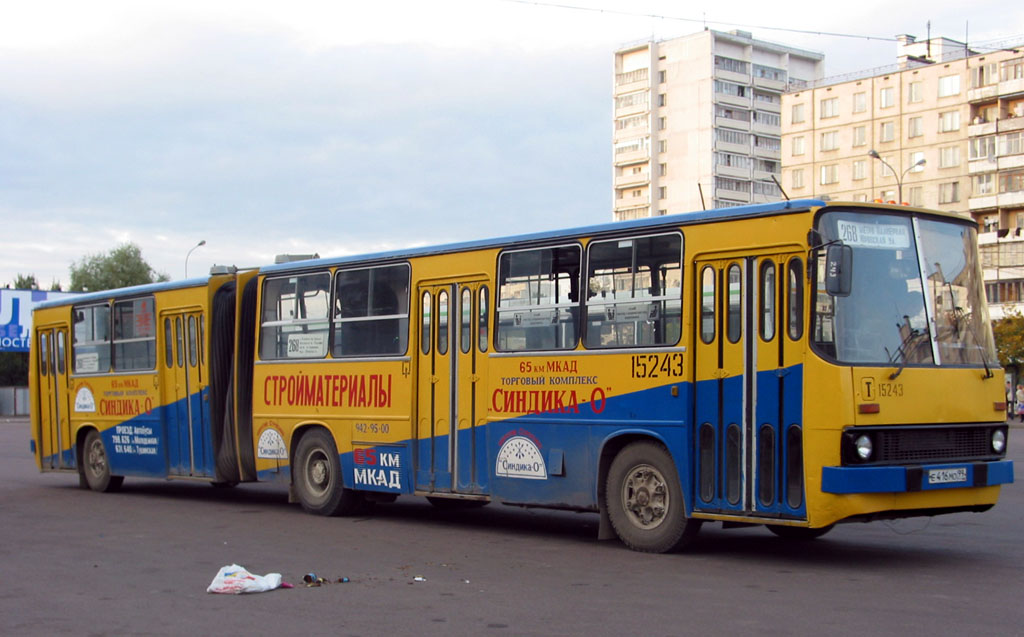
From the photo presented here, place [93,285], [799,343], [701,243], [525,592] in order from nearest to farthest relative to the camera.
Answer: [525,592], [799,343], [701,243], [93,285]

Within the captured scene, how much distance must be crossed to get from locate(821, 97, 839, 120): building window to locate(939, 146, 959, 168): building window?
8586 mm

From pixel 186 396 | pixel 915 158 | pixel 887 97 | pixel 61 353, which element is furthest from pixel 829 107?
pixel 186 396

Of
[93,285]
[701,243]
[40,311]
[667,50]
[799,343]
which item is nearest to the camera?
[799,343]

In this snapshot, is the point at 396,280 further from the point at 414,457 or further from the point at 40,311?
the point at 40,311

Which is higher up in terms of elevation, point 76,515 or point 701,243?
point 701,243

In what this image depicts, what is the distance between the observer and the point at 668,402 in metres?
11.3

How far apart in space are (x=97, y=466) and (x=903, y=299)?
1367cm

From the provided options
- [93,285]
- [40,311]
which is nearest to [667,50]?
[93,285]

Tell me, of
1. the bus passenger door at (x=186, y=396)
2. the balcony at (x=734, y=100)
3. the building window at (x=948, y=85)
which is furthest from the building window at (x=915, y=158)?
the bus passenger door at (x=186, y=396)

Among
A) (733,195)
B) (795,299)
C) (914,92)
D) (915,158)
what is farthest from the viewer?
(733,195)

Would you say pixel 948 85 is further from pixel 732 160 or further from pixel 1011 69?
pixel 732 160

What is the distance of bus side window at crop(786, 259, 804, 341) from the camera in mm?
10320

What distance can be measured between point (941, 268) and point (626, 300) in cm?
283

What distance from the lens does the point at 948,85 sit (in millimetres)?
79875
